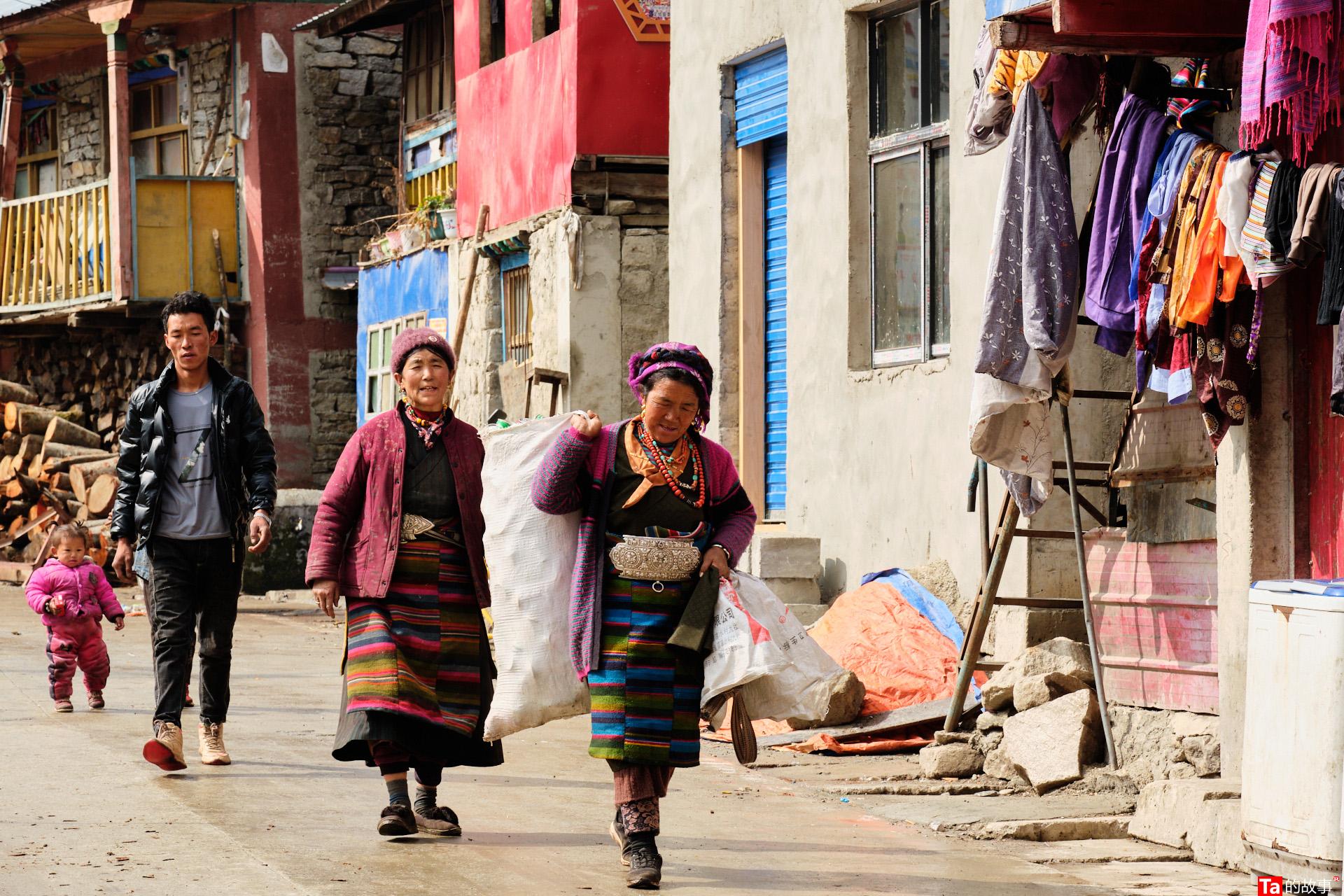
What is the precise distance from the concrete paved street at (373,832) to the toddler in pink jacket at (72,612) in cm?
29

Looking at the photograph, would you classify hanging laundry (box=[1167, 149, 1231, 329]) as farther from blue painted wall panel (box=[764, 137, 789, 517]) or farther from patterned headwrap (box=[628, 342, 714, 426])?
blue painted wall panel (box=[764, 137, 789, 517])

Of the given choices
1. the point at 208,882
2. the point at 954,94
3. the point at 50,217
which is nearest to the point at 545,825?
the point at 208,882

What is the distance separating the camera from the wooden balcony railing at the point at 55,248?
73.4 ft

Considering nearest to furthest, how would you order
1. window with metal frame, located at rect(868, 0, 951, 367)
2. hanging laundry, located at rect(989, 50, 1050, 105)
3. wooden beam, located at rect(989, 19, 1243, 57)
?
1. wooden beam, located at rect(989, 19, 1243, 57)
2. hanging laundry, located at rect(989, 50, 1050, 105)
3. window with metal frame, located at rect(868, 0, 951, 367)

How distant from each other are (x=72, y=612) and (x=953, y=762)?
453cm

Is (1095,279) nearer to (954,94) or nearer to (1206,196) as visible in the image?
(1206,196)

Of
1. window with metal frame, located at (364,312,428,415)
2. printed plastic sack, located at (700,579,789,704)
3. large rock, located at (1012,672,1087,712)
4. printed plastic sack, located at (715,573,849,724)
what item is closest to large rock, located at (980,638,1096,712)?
large rock, located at (1012,672,1087,712)

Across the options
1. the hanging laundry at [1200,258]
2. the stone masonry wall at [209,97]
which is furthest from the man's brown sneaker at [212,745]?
the stone masonry wall at [209,97]

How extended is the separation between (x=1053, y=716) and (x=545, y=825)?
7.58 ft

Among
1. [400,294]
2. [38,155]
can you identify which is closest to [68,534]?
[400,294]

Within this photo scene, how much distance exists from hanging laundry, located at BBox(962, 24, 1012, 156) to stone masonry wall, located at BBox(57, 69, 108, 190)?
19.2 meters

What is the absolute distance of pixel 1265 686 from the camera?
5.37 metres

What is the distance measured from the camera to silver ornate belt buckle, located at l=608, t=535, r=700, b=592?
5.77 m

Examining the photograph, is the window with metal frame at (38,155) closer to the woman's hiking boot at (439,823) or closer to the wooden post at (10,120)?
the wooden post at (10,120)
